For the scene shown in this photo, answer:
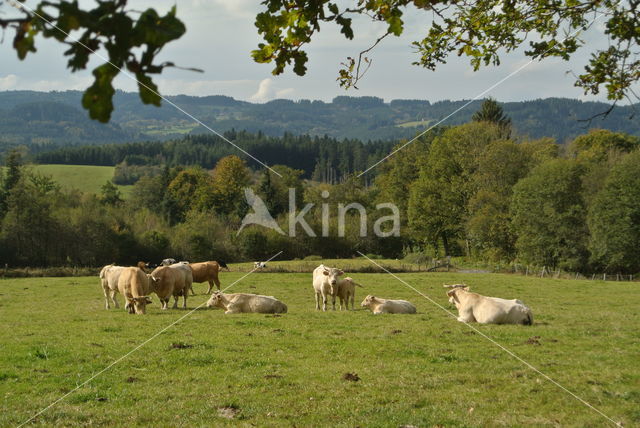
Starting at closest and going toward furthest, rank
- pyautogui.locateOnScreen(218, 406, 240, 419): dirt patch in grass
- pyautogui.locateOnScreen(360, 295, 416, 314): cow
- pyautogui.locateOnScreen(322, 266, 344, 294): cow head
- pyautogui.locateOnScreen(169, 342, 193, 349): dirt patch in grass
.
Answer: pyautogui.locateOnScreen(218, 406, 240, 419): dirt patch in grass < pyautogui.locateOnScreen(169, 342, 193, 349): dirt patch in grass < pyautogui.locateOnScreen(360, 295, 416, 314): cow < pyautogui.locateOnScreen(322, 266, 344, 294): cow head

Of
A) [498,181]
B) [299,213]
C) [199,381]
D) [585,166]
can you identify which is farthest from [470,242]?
[199,381]

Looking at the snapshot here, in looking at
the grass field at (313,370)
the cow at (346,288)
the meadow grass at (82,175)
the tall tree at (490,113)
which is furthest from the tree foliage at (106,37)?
the meadow grass at (82,175)

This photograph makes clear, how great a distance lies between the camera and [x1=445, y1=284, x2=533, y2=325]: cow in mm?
15156

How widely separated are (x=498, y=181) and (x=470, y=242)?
7587 millimetres

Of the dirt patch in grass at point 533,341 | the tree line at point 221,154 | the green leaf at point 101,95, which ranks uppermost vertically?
the tree line at point 221,154

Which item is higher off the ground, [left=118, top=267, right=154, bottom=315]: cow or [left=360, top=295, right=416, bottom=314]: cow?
[left=118, top=267, right=154, bottom=315]: cow

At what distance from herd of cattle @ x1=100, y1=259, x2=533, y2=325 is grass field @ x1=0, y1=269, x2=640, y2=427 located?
0.76m

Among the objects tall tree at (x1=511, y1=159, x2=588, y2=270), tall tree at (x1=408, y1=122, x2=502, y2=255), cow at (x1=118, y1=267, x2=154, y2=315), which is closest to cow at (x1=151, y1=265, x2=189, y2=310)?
cow at (x1=118, y1=267, x2=154, y2=315)

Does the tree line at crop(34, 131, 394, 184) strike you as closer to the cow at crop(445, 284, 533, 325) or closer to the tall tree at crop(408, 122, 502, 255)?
the tall tree at crop(408, 122, 502, 255)

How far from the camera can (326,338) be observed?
12750mm

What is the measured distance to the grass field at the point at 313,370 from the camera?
23.7 feet

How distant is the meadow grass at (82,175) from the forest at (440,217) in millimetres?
36390

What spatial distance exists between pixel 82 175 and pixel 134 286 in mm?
105273

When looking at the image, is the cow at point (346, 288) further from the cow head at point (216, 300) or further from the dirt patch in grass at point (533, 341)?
the dirt patch in grass at point (533, 341)
